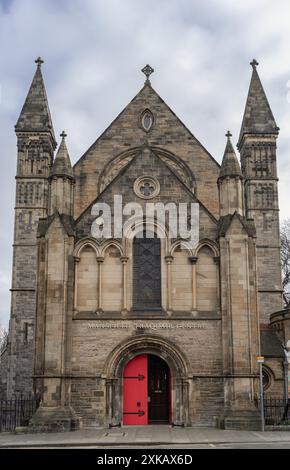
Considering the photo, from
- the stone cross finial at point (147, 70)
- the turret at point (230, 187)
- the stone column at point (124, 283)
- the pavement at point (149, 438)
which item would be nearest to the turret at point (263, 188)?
the stone cross finial at point (147, 70)

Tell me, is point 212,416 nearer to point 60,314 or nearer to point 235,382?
point 235,382

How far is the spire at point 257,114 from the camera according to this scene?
123ft

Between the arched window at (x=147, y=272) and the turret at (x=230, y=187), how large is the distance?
2899 mm

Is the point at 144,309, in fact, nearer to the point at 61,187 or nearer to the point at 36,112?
the point at 61,187

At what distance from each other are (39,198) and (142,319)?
16.3 meters

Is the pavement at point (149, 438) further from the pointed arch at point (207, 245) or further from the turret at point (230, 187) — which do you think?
the turret at point (230, 187)

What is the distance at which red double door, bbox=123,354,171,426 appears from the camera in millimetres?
22406

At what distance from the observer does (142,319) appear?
22.6 m

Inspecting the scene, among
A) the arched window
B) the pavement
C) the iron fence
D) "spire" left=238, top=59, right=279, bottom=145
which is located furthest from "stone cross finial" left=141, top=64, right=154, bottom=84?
the pavement

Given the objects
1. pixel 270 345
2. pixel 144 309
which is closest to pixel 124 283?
pixel 144 309

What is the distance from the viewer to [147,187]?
23969mm

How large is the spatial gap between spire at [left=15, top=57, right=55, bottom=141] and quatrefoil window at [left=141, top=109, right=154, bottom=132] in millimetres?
7589

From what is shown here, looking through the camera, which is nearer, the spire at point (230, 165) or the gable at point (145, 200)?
the gable at point (145, 200)
